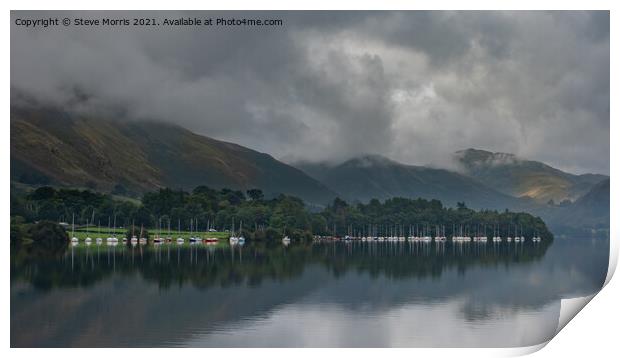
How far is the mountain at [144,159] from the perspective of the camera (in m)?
77.0

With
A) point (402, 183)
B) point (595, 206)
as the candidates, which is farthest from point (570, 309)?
point (402, 183)

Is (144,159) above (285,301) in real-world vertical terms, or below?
above

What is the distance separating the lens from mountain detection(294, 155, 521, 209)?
8469 cm

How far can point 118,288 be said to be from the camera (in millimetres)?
22281

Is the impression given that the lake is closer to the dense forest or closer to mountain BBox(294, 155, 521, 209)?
the dense forest

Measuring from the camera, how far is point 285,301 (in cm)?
1970

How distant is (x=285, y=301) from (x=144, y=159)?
104m

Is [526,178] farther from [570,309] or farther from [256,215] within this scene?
[570,309]

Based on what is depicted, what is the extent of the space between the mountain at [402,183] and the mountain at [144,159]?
12.5ft

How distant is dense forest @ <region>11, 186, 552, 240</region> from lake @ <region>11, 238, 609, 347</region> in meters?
6.86

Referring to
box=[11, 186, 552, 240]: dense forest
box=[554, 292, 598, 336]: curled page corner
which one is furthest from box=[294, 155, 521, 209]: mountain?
box=[554, 292, 598, 336]: curled page corner

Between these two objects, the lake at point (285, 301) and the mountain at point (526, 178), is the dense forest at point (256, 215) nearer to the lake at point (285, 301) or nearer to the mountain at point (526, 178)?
the mountain at point (526, 178)

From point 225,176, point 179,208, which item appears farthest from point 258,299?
point 225,176
